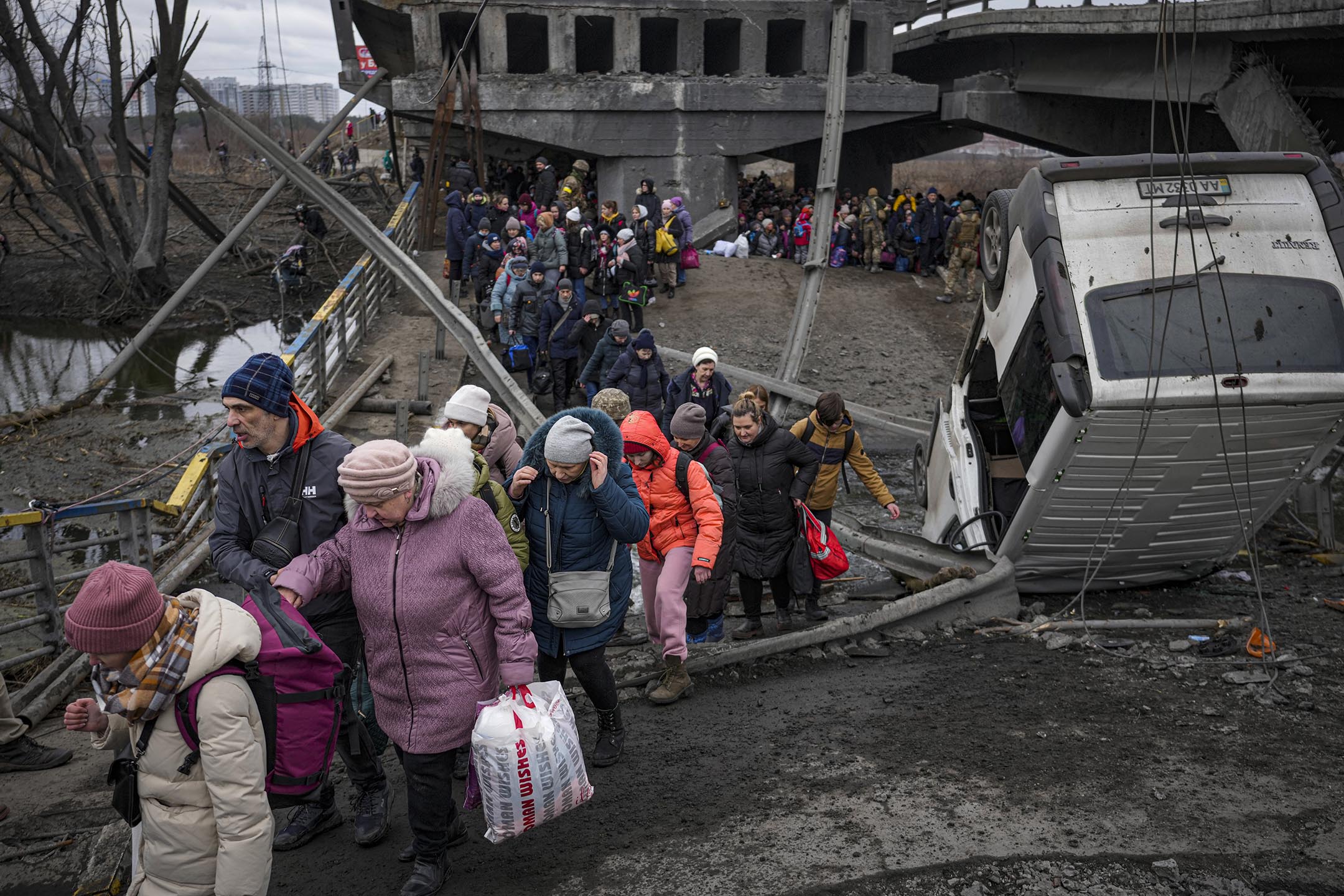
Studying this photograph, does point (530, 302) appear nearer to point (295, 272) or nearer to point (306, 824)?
point (306, 824)

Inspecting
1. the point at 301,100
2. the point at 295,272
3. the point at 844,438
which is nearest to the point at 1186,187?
the point at 844,438

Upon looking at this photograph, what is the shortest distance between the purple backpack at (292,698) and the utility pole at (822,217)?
10.3 meters

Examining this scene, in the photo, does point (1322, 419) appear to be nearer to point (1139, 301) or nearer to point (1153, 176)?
point (1139, 301)

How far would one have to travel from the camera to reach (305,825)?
14.5ft

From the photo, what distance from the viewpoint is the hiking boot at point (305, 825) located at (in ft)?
14.3

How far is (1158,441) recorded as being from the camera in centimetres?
648

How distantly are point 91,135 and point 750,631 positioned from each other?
2422cm

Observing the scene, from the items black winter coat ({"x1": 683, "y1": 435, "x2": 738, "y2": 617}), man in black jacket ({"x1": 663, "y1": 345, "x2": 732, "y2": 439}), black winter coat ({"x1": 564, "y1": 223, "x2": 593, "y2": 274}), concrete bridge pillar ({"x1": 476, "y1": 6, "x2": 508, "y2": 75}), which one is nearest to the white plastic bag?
black winter coat ({"x1": 683, "y1": 435, "x2": 738, "y2": 617})

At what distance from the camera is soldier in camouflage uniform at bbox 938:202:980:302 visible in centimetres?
1886

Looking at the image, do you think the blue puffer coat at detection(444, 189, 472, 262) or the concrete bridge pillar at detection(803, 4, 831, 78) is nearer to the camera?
the blue puffer coat at detection(444, 189, 472, 262)

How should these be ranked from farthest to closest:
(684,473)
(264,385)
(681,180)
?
1. (681,180)
2. (684,473)
3. (264,385)

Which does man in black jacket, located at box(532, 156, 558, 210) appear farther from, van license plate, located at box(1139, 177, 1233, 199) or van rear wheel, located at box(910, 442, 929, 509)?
van license plate, located at box(1139, 177, 1233, 199)

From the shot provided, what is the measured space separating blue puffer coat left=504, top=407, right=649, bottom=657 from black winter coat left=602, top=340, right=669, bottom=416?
579 cm

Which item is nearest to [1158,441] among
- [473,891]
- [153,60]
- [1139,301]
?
[1139,301]
